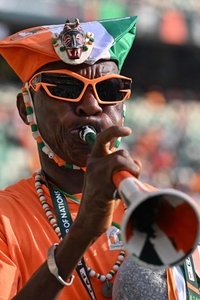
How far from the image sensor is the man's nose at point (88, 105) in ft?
10.1

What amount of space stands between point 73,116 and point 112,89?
0.80 feet

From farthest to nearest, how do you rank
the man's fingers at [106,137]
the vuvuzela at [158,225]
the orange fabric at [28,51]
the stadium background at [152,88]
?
the stadium background at [152,88] < the orange fabric at [28,51] < the man's fingers at [106,137] < the vuvuzela at [158,225]

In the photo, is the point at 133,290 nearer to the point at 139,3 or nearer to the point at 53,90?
the point at 53,90

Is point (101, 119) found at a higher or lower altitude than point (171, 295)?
higher

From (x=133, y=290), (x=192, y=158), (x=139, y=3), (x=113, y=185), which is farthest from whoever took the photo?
(x=139, y=3)

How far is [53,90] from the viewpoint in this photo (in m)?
3.21

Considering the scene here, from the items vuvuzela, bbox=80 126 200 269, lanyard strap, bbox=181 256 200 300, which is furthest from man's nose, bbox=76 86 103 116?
vuvuzela, bbox=80 126 200 269

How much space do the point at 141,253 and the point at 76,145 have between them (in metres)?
1.08

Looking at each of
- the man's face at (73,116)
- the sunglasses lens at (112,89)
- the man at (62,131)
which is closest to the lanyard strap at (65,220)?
the man at (62,131)

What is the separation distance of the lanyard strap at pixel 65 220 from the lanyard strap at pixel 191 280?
0.41 m

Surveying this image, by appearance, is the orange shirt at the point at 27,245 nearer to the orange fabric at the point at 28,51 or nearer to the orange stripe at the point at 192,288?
the orange stripe at the point at 192,288

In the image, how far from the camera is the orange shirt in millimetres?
2906

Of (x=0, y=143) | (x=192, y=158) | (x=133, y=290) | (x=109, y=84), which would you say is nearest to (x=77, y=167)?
(x=109, y=84)

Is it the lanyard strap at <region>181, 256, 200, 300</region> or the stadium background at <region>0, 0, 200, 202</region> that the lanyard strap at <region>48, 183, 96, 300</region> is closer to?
the lanyard strap at <region>181, 256, 200, 300</region>
